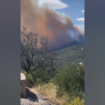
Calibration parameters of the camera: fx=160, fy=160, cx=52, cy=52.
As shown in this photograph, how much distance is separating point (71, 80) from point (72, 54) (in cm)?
51

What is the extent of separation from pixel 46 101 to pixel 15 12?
5.78ft

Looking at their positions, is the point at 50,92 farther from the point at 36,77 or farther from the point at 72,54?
the point at 72,54

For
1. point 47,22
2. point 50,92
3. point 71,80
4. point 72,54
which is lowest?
point 50,92

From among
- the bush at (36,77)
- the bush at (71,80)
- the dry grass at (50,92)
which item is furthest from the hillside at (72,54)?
the dry grass at (50,92)

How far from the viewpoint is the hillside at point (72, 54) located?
3162mm

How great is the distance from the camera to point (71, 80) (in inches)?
123

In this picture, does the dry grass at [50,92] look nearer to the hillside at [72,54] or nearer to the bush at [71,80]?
the bush at [71,80]

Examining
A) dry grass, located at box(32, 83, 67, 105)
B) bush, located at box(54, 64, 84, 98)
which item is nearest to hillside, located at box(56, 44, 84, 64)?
bush, located at box(54, 64, 84, 98)

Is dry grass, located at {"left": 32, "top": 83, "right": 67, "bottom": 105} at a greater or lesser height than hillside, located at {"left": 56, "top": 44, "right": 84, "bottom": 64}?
lesser

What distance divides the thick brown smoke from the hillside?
16 cm

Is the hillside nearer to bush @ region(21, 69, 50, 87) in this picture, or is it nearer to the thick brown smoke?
the thick brown smoke

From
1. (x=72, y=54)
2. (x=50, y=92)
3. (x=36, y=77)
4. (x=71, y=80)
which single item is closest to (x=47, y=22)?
(x=72, y=54)

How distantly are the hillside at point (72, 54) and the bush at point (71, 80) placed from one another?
0.39 feet

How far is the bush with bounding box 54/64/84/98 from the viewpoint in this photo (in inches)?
121
